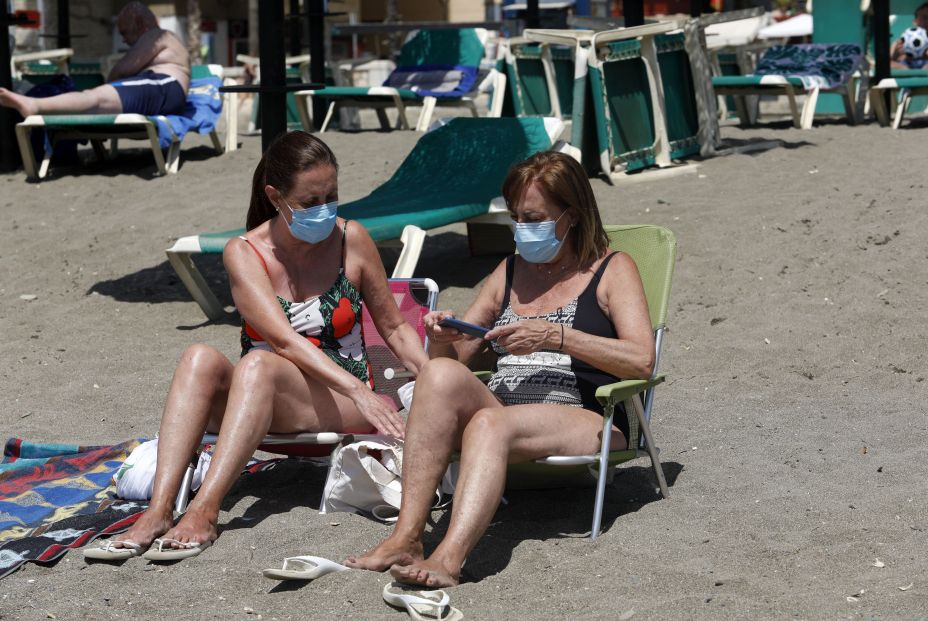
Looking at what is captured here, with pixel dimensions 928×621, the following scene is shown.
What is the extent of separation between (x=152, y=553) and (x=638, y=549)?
1263 mm

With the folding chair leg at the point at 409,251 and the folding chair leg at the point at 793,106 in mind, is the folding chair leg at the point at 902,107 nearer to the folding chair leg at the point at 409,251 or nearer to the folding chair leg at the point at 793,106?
the folding chair leg at the point at 793,106

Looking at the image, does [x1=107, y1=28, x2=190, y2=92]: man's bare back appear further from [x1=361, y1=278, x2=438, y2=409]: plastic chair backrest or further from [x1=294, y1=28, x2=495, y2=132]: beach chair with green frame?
[x1=361, y1=278, x2=438, y2=409]: plastic chair backrest

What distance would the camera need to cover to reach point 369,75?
23500mm

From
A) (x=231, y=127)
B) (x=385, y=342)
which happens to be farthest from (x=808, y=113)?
(x=385, y=342)

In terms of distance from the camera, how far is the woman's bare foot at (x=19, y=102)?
9.38 metres

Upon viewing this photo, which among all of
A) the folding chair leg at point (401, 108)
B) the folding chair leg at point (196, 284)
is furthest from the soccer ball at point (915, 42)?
the folding chair leg at point (196, 284)

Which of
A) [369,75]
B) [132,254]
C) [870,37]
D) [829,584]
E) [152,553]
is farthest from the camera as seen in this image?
[369,75]

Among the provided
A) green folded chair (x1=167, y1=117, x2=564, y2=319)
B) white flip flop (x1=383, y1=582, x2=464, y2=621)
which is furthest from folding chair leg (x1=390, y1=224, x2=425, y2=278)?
white flip flop (x1=383, y1=582, x2=464, y2=621)

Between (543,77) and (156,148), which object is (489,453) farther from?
(543,77)

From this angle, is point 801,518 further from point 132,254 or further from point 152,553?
point 132,254

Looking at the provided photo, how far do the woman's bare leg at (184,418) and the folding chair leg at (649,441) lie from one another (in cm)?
119

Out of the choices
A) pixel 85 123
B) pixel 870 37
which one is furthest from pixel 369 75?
pixel 85 123

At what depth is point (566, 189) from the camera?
3.67 metres

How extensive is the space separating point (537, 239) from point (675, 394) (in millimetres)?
1748
